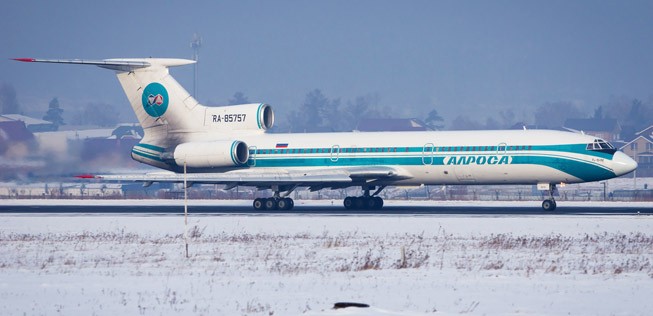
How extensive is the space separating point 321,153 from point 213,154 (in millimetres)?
4855

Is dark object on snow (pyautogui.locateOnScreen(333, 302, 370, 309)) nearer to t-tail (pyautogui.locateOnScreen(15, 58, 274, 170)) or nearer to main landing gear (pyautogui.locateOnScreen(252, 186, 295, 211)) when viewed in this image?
main landing gear (pyautogui.locateOnScreen(252, 186, 295, 211))

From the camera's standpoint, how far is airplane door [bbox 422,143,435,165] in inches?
1553

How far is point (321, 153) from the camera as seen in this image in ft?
137

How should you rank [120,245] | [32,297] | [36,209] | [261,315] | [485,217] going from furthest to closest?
[36,209] → [485,217] → [120,245] → [32,297] → [261,315]

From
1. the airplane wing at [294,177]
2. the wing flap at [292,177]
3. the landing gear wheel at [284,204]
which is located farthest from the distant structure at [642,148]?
the landing gear wheel at [284,204]

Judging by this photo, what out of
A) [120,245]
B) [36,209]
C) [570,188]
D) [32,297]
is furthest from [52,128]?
[32,297]

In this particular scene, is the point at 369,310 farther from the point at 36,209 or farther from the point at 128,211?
the point at 36,209

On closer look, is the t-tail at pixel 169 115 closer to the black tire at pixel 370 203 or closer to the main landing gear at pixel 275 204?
the main landing gear at pixel 275 204

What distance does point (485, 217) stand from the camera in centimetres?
3331

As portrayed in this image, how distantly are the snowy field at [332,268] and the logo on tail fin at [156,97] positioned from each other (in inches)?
550

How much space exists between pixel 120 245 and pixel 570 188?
6255cm

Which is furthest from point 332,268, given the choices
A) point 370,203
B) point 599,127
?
point 599,127

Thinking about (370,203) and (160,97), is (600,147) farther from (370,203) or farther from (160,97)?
(160,97)

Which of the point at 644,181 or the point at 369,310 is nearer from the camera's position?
the point at 369,310
